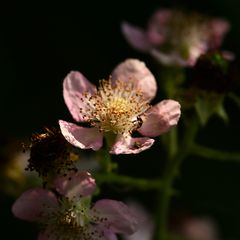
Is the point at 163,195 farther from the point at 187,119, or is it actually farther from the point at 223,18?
the point at 223,18

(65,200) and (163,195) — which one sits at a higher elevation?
(65,200)

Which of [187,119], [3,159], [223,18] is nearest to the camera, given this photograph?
[187,119]

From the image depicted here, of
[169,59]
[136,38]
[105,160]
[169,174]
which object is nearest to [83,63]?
[136,38]

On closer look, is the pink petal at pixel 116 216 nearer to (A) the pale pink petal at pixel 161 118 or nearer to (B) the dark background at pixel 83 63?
(A) the pale pink petal at pixel 161 118

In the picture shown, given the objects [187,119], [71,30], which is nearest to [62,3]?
[71,30]

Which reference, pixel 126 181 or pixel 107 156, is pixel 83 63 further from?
pixel 107 156

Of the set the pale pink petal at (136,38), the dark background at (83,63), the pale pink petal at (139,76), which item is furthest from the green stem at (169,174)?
the dark background at (83,63)
